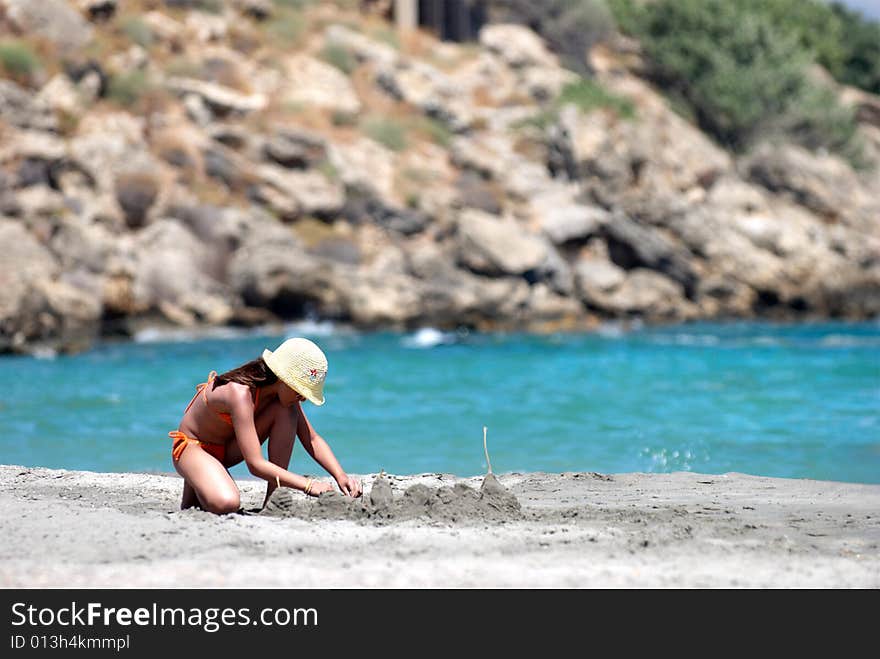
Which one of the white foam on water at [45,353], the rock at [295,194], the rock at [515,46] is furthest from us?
the rock at [515,46]

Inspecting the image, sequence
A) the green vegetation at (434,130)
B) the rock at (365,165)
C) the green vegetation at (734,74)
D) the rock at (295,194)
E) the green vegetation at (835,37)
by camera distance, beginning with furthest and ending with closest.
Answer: the green vegetation at (835,37)
the green vegetation at (734,74)
the green vegetation at (434,130)
the rock at (365,165)
the rock at (295,194)

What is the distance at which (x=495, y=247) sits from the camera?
87.1 ft

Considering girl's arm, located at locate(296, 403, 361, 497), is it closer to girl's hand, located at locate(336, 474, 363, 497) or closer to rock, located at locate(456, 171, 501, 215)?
girl's hand, located at locate(336, 474, 363, 497)

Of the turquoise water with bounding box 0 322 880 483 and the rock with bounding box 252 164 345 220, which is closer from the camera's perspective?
the turquoise water with bounding box 0 322 880 483

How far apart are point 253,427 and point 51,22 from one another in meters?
24.1

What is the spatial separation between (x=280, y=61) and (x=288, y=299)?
10020mm

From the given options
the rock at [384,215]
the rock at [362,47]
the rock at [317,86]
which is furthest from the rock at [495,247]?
the rock at [362,47]

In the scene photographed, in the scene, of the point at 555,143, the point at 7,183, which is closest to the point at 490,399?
the point at 7,183

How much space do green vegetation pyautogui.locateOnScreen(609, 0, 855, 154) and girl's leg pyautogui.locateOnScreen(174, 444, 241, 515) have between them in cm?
3622

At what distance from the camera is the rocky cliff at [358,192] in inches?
923

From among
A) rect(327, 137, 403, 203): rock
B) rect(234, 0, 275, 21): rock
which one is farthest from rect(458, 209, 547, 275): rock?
rect(234, 0, 275, 21): rock

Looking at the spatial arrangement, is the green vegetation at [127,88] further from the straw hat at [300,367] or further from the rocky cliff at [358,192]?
the straw hat at [300,367]

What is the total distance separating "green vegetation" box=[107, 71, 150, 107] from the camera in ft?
87.9
